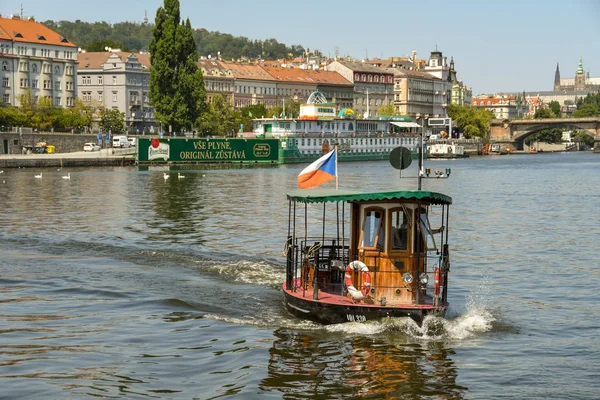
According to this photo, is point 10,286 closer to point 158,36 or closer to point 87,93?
point 158,36

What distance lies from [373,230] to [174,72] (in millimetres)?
95223

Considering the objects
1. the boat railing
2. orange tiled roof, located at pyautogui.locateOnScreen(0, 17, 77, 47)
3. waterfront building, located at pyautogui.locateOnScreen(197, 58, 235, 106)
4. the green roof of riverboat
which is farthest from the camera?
waterfront building, located at pyautogui.locateOnScreen(197, 58, 235, 106)

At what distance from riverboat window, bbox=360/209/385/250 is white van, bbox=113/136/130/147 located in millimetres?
109111

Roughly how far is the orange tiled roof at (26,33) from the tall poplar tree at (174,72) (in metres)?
35.7

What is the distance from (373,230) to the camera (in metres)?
22.9

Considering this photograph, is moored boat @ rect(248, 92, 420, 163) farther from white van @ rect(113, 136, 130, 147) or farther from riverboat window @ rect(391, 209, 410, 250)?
riverboat window @ rect(391, 209, 410, 250)

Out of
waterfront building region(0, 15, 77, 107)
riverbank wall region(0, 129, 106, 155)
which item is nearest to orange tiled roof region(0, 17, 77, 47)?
waterfront building region(0, 15, 77, 107)

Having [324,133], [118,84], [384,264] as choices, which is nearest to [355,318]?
[384,264]

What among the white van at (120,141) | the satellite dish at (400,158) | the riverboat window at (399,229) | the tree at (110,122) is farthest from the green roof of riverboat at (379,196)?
the tree at (110,122)

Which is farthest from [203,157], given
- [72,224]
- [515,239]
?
[515,239]

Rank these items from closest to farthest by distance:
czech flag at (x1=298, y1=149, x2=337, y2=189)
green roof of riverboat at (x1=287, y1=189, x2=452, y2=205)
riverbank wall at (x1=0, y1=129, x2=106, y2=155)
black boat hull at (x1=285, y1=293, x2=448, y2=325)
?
black boat hull at (x1=285, y1=293, x2=448, y2=325), green roof of riverboat at (x1=287, y1=189, x2=452, y2=205), czech flag at (x1=298, y1=149, x2=337, y2=189), riverbank wall at (x1=0, y1=129, x2=106, y2=155)

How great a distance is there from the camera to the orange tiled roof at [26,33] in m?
142

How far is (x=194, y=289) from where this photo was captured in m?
28.6

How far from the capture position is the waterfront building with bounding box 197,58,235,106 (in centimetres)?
18588
